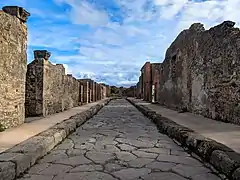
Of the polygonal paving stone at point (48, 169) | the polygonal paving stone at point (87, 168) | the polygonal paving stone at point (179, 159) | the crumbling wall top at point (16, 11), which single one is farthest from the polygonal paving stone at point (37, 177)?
the crumbling wall top at point (16, 11)

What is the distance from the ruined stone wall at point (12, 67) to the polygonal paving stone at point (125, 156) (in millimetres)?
2753

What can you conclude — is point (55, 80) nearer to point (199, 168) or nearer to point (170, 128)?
point (170, 128)

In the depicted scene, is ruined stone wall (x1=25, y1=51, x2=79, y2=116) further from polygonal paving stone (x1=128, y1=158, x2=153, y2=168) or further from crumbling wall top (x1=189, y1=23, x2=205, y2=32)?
polygonal paving stone (x1=128, y1=158, x2=153, y2=168)

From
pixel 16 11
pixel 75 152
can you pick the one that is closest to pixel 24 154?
pixel 75 152

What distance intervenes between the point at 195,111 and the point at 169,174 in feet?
22.3

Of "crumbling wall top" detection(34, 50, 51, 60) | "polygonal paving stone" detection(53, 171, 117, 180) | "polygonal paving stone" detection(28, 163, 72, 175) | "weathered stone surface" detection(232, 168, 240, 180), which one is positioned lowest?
"polygonal paving stone" detection(53, 171, 117, 180)

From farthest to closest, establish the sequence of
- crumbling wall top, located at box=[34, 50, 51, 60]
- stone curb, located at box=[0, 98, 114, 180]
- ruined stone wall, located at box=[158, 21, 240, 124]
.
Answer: crumbling wall top, located at box=[34, 50, 51, 60] < ruined stone wall, located at box=[158, 21, 240, 124] < stone curb, located at box=[0, 98, 114, 180]

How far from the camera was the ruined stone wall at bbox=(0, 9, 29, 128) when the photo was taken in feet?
18.2

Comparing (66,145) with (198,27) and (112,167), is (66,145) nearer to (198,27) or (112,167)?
(112,167)

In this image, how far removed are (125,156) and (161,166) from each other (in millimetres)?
650

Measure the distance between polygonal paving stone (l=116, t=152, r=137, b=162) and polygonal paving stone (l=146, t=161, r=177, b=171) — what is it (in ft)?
1.18

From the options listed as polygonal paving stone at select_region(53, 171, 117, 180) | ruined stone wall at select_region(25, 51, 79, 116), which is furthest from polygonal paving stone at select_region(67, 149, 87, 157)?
ruined stone wall at select_region(25, 51, 79, 116)

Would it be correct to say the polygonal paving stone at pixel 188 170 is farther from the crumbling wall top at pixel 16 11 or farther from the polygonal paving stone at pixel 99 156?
the crumbling wall top at pixel 16 11

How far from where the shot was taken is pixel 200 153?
3.79 meters
